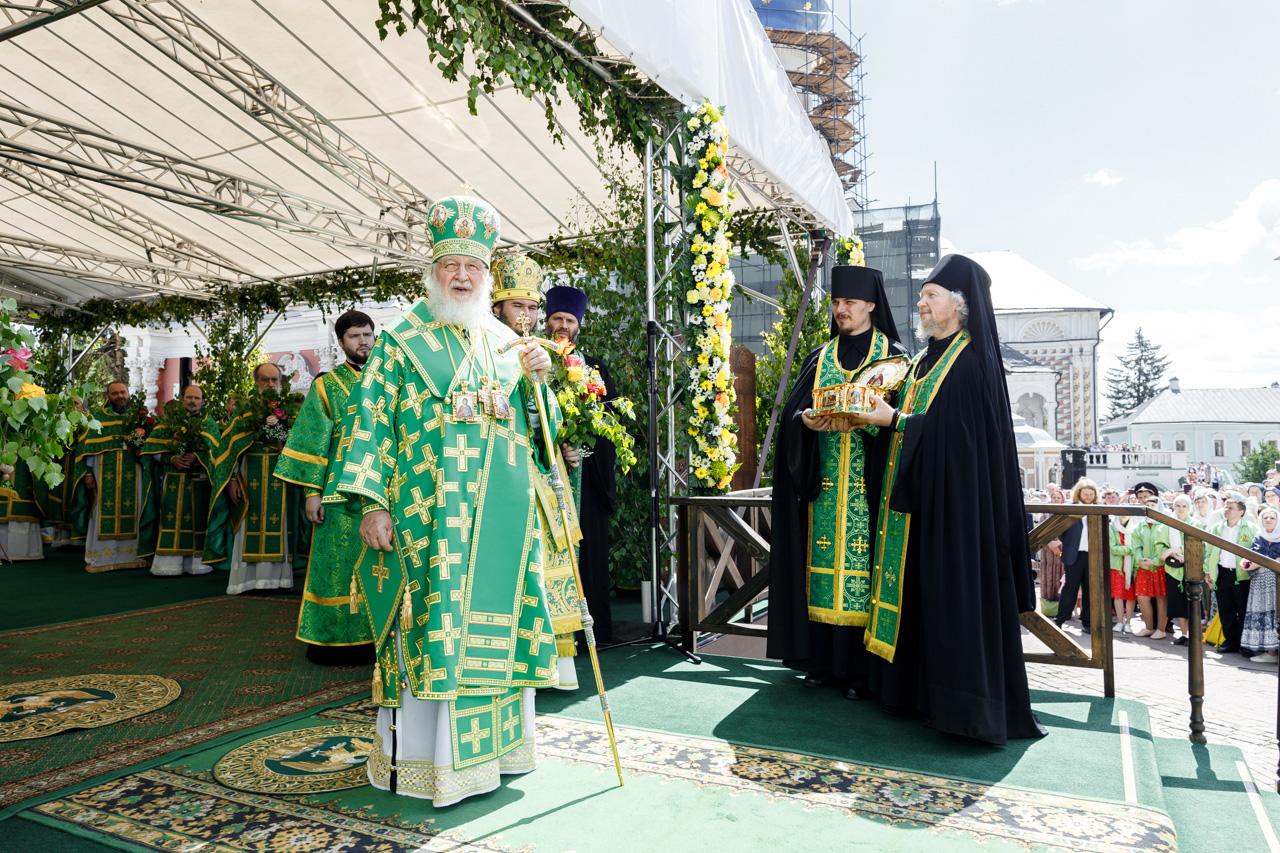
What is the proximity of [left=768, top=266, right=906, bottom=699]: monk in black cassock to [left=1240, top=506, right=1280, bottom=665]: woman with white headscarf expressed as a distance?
17.6ft

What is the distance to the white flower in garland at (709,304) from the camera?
5.70 metres

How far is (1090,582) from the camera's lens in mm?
4473

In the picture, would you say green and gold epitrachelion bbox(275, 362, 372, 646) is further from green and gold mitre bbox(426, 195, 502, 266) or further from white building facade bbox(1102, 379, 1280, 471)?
white building facade bbox(1102, 379, 1280, 471)

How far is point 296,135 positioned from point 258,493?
4579 millimetres

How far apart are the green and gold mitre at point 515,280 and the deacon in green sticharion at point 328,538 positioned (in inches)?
46.3

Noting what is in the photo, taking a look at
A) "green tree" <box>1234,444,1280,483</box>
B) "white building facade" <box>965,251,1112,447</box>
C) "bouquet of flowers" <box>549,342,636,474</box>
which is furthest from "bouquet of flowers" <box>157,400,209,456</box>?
"green tree" <box>1234,444,1280,483</box>

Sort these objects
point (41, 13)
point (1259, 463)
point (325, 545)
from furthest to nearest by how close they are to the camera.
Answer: point (1259, 463), point (41, 13), point (325, 545)

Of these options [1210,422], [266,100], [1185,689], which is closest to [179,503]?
[266,100]

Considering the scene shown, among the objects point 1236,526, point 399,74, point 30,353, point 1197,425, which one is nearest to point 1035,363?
point 1197,425

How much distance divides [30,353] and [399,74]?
6023 mm

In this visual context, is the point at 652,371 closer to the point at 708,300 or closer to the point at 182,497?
the point at 708,300

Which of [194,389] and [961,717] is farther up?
[194,389]

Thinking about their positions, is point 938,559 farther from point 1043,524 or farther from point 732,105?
point 732,105

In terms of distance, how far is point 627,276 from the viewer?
639cm
